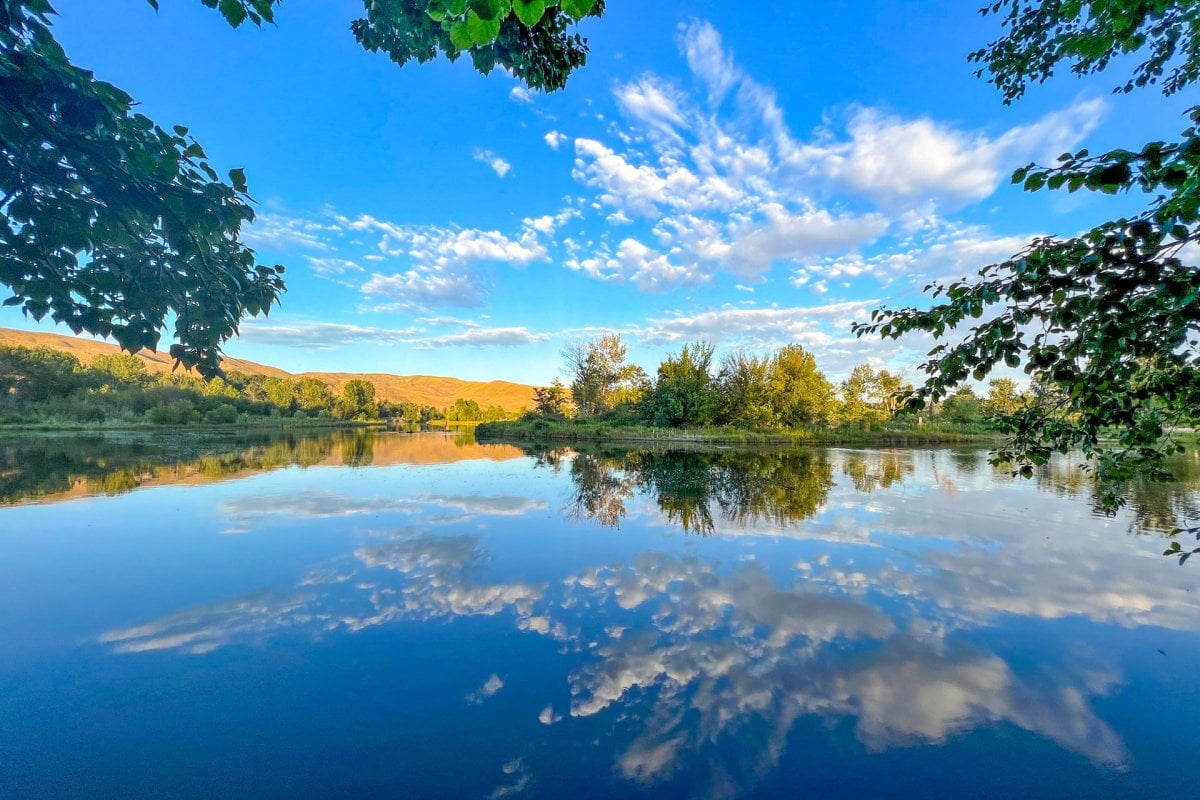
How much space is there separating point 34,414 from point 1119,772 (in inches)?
2823

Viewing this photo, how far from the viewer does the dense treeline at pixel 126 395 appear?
1786 inches

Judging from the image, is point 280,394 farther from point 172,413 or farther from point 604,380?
point 604,380

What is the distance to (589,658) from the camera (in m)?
4.05

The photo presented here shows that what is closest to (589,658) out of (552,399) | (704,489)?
(704,489)

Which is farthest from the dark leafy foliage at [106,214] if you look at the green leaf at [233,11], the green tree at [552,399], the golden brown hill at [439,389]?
the golden brown hill at [439,389]

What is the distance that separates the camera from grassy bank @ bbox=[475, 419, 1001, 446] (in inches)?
1451

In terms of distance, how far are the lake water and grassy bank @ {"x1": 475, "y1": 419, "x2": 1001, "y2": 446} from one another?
91.3ft

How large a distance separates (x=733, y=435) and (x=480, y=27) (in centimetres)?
3737

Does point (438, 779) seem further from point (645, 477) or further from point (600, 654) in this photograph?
point (645, 477)

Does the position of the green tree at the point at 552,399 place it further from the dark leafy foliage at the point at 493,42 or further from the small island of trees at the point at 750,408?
the dark leafy foliage at the point at 493,42

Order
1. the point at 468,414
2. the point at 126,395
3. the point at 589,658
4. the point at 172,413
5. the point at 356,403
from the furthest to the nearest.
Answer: the point at 356,403 < the point at 468,414 < the point at 126,395 < the point at 172,413 < the point at 589,658

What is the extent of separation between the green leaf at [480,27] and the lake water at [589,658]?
3703 mm

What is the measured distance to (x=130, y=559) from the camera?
6.41 meters

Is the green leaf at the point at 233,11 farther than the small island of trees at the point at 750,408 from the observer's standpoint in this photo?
No
